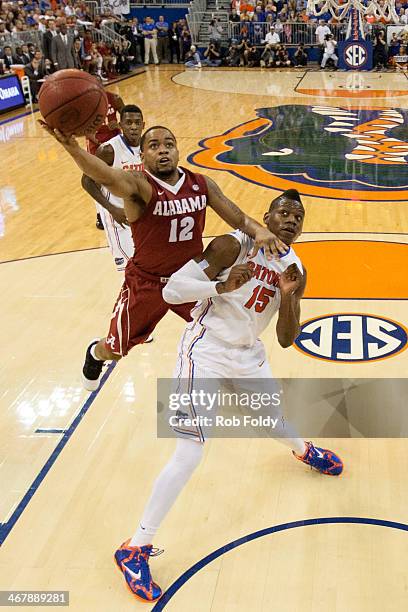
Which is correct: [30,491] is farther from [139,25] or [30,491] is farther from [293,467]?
[139,25]

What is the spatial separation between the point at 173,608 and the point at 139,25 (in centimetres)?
2794

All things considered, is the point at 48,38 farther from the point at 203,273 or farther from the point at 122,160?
the point at 203,273

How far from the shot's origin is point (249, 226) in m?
3.54

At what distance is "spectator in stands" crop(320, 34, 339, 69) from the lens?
2366cm

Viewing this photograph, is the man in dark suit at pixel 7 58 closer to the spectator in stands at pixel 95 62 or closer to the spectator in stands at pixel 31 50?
the spectator in stands at pixel 31 50

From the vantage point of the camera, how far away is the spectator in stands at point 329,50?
931 inches

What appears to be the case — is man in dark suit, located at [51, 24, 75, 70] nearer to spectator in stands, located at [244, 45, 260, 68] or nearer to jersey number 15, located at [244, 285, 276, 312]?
spectator in stands, located at [244, 45, 260, 68]

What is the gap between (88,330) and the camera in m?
6.08

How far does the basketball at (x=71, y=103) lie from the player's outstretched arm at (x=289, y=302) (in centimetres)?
138

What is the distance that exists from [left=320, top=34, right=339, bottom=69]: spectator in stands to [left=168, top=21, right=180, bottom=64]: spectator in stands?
5.70m

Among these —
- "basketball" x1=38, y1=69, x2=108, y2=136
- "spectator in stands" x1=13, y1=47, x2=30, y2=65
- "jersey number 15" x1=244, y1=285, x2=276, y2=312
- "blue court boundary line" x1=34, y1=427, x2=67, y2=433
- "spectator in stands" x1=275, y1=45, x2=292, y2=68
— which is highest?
"basketball" x1=38, y1=69, x2=108, y2=136

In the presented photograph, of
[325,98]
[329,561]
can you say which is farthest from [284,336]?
[325,98]

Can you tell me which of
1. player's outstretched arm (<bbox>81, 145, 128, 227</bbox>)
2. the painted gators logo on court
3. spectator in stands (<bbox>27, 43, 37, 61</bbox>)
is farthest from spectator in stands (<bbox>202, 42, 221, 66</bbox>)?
player's outstretched arm (<bbox>81, 145, 128, 227</bbox>)

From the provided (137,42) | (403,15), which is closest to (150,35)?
(137,42)
